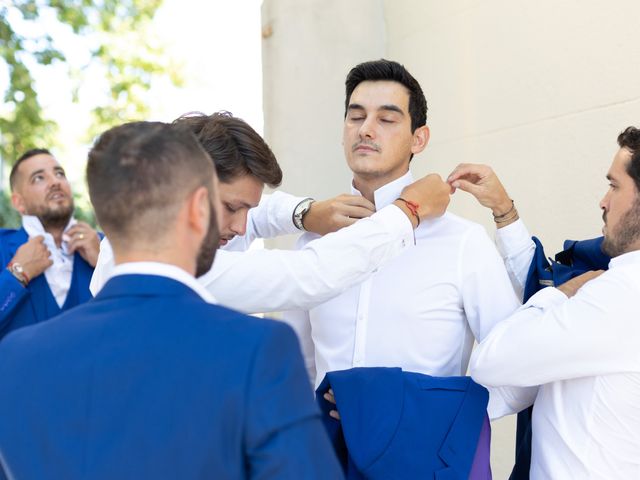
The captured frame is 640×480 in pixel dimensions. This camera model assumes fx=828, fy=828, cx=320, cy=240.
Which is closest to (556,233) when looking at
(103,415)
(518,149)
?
(518,149)

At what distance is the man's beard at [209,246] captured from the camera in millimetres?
1447

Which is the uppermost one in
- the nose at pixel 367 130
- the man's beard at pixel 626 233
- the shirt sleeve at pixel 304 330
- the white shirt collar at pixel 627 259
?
the nose at pixel 367 130

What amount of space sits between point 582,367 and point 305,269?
2.37ft

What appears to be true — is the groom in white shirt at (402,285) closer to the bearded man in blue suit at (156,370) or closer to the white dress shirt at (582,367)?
the white dress shirt at (582,367)

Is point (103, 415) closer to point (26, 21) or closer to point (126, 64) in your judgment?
point (26, 21)

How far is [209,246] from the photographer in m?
1.46

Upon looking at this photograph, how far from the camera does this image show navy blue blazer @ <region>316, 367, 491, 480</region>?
2.19m

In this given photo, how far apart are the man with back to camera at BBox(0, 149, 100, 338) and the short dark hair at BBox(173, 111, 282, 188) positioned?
7.29ft

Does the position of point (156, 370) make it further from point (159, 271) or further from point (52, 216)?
point (52, 216)

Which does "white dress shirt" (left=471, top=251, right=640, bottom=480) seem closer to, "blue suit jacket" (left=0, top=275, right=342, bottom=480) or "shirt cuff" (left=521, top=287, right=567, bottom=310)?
"shirt cuff" (left=521, top=287, right=567, bottom=310)

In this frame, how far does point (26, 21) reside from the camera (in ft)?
25.5

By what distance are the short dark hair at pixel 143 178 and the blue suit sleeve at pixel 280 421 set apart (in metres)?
0.27

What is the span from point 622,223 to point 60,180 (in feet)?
11.3

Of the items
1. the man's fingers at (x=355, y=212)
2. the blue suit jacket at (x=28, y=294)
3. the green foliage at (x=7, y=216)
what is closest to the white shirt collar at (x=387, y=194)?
the man's fingers at (x=355, y=212)
